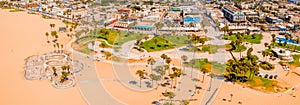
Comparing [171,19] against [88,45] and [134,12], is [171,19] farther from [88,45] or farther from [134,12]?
[88,45]

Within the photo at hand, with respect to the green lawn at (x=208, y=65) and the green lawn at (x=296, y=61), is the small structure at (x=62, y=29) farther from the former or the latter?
the green lawn at (x=296, y=61)

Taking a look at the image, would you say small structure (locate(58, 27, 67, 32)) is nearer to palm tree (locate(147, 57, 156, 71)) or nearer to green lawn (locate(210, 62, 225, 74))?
palm tree (locate(147, 57, 156, 71))

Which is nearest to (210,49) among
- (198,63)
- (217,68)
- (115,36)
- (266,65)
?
(198,63)

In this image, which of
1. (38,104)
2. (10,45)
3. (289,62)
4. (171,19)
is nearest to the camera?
(38,104)

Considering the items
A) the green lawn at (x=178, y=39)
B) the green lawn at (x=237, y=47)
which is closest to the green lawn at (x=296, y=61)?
the green lawn at (x=237, y=47)

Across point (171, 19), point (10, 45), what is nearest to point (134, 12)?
point (171, 19)

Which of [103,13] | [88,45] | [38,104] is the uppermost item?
[103,13]

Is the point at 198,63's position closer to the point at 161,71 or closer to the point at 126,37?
the point at 161,71

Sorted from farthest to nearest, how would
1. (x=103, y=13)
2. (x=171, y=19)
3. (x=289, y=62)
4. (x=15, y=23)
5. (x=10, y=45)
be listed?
(x=103, y=13) < (x=171, y=19) < (x=15, y=23) < (x=10, y=45) < (x=289, y=62)
